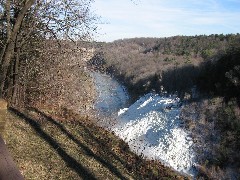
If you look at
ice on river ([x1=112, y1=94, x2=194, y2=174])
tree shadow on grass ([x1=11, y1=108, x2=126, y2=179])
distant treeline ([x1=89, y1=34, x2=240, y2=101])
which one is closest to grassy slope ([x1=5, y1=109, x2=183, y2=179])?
tree shadow on grass ([x1=11, y1=108, x2=126, y2=179])

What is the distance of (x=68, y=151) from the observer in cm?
1149

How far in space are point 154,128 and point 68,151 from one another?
621 inches

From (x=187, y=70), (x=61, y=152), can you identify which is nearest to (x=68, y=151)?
(x=61, y=152)

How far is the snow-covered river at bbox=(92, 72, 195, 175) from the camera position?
20906mm

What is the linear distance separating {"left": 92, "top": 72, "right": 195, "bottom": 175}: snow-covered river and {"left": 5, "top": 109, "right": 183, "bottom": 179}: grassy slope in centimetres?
259

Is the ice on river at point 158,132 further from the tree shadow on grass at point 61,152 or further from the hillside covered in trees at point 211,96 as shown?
the tree shadow on grass at point 61,152

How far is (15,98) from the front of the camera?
14.8m

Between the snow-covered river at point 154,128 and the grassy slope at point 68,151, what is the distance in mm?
2587

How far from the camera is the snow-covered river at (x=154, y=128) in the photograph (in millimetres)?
20906

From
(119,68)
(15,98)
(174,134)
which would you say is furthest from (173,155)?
(119,68)

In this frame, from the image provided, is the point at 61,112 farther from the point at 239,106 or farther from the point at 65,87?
the point at 239,106

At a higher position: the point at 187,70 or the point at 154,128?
the point at 187,70

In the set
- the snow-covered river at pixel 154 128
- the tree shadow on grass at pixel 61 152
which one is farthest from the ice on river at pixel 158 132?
the tree shadow on grass at pixel 61 152

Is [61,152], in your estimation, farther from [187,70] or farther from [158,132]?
[187,70]
